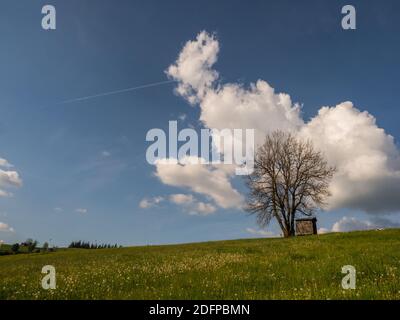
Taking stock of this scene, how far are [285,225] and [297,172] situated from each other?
323 inches

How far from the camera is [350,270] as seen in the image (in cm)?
1183

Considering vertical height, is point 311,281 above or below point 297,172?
below

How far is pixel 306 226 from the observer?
2164 inches

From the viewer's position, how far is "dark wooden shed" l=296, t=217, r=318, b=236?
179 ft

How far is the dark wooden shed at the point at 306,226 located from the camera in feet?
179

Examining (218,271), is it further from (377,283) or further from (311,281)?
(377,283)
